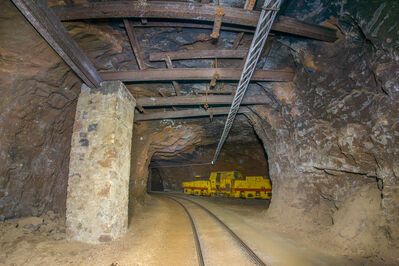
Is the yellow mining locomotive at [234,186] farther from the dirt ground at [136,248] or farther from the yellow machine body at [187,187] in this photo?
the dirt ground at [136,248]

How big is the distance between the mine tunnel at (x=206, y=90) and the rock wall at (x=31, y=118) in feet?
0.08

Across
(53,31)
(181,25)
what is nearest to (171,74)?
(181,25)

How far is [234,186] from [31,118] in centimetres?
1255

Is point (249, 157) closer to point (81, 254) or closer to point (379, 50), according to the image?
point (379, 50)

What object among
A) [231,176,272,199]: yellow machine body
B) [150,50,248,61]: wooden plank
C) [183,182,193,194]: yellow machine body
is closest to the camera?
[150,50,248,61]: wooden plank

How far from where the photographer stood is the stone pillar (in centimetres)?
434

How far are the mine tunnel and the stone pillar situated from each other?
0.03 m

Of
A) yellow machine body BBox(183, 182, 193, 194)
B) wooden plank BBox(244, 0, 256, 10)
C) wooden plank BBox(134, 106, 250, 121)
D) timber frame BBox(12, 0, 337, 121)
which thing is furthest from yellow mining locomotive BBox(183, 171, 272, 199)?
wooden plank BBox(244, 0, 256, 10)

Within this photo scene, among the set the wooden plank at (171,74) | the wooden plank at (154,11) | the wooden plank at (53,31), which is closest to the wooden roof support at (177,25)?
the wooden plank at (154,11)

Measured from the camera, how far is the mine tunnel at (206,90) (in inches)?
136

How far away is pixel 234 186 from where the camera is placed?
1407 cm

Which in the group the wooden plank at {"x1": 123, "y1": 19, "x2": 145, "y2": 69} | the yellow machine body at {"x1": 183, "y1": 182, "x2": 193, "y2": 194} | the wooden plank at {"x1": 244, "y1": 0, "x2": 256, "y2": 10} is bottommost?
the yellow machine body at {"x1": 183, "y1": 182, "x2": 193, "y2": 194}

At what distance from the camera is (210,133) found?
1187 centimetres

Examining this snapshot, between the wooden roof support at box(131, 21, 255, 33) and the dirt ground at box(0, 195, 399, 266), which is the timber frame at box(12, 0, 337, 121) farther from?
the dirt ground at box(0, 195, 399, 266)
